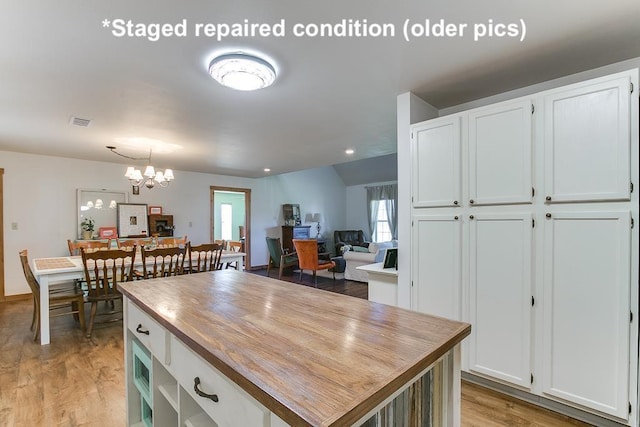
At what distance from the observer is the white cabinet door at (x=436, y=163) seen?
7.37 feet

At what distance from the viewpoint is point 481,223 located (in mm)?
2139

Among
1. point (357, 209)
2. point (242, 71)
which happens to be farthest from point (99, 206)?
point (357, 209)

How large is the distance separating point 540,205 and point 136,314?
2400 millimetres

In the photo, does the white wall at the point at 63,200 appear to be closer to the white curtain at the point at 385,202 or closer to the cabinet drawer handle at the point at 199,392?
the white curtain at the point at 385,202

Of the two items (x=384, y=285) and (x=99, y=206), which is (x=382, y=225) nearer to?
(x=384, y=285)

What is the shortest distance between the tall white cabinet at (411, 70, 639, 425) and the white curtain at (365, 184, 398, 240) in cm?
690

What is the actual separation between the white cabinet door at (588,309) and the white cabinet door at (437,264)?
54 cm

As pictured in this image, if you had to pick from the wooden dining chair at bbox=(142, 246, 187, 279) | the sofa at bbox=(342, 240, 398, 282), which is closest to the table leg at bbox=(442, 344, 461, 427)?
the wooden dining chair at bbox=(142, 246, 187, 279)

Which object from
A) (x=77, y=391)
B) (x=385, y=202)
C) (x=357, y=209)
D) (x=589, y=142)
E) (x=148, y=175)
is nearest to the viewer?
(x=589, y=142)

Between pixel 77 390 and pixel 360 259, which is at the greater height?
pixel 360 259

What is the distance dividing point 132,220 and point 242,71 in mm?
4870

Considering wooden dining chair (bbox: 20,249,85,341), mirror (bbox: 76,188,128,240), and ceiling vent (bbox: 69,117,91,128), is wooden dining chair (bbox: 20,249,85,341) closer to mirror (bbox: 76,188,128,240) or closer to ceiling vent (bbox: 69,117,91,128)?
ceiling vent (bbox: 69,117,91,128)

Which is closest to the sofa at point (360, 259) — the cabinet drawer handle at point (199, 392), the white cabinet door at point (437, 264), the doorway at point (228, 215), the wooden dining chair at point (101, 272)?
the white cabinet door at point (437, 264)

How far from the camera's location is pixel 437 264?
234cm
